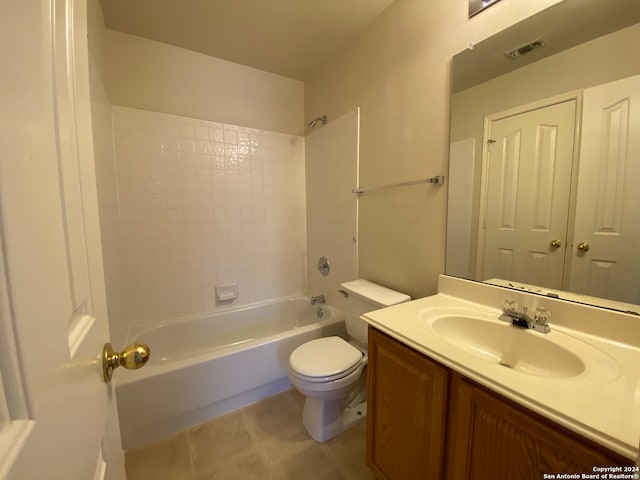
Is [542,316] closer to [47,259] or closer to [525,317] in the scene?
[525,317]

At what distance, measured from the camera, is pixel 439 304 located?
118 cm

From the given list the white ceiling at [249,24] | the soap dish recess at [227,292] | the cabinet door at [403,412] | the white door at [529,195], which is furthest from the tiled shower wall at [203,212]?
the white door at [529,195]

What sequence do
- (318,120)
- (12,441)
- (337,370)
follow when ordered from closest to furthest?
(12,441) < (337,370) < (318,120)

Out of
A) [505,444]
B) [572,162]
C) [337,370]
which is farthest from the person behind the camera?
[337,370]

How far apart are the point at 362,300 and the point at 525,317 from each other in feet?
2.60

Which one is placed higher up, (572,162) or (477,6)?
(477,6)

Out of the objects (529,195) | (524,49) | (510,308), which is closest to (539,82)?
(524,49)

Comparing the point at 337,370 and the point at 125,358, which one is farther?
the point at 337,370

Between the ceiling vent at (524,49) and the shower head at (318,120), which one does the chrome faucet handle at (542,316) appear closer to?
the ceiling vent at (524,49)

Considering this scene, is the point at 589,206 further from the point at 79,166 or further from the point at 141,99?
the point at 141,99

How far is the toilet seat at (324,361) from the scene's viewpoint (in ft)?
4.31

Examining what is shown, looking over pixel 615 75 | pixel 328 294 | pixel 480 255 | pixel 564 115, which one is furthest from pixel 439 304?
pixel 328 294

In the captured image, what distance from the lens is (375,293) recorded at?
1.53 metres

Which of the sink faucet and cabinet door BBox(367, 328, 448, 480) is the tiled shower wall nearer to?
cabinet door BBox(367, 328, 448, 480)
